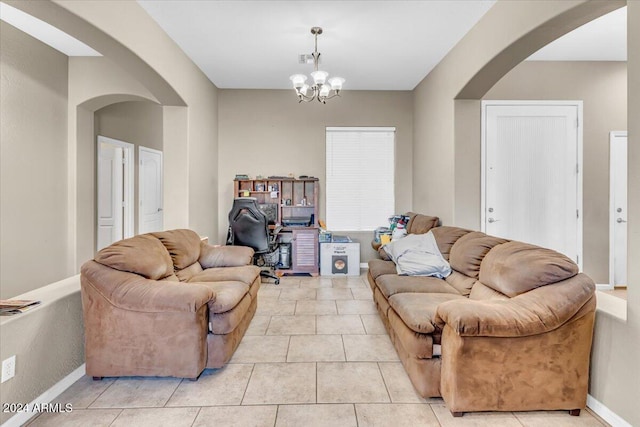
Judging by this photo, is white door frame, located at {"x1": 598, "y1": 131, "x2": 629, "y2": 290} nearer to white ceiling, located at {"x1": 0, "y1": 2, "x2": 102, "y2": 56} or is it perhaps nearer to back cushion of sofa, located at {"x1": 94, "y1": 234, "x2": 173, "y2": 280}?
back cushion of sofa, located at {"x1": 94, "y1": 234, "x2": 173, "y2": 280}

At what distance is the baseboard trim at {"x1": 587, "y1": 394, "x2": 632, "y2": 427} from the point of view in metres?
1.75

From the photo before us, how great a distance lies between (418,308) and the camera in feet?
7.38

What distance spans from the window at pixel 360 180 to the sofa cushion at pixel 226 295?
9.80ft

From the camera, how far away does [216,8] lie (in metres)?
3.04

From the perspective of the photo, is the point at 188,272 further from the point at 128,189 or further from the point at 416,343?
the point at 128,189

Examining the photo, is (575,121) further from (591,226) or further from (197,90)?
(197,90)

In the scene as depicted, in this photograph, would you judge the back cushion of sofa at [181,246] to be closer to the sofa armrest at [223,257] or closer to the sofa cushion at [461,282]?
the sofa armrest at [223,257]

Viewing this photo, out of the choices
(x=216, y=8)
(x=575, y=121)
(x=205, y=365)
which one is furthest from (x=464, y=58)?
(x=205, y=365)

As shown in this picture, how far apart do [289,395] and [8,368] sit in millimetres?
1504

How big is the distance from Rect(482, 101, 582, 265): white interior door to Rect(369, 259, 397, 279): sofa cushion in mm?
1379

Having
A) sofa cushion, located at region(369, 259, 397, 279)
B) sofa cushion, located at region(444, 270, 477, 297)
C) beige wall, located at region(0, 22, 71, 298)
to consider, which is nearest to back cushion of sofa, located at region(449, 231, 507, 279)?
sofa cushion, located at region(444, 270, 477, 297)

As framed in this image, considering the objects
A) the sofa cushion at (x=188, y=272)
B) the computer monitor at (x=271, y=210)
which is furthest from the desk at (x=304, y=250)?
the sofa cushion at (x=188, y=272)

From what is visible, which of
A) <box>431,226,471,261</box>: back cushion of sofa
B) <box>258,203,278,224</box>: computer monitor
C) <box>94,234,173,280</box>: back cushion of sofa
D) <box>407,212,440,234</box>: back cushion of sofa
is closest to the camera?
<box>94,234,173,280</box>: back cushion of sofa

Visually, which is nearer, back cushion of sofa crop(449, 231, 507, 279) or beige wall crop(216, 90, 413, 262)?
back cushion of sofa crop(449, 231, 507, 279)
